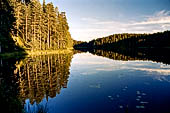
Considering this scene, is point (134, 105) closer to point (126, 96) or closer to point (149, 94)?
point (126, 96)

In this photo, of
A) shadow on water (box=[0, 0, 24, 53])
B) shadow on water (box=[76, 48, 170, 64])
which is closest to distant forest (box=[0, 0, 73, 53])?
shadow on water (box=[0, 0, 24, 53])

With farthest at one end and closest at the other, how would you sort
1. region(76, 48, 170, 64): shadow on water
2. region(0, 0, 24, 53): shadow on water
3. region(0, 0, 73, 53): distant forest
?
region(0, 0, 73, 53): distant forest < region(76, 48, 170, 64): shadow on water < region(0, 0, 24, 53): shadow on water

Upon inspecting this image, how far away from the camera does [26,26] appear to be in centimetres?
4719

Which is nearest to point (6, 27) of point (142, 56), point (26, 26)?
point (26, 26)

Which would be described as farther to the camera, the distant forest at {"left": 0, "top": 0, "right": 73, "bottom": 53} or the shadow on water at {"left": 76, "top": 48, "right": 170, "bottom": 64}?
the distant forest at {"left": 0, "top": 0, "right": 73, "bottom": 53}

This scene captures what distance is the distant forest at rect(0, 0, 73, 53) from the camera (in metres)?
39.4

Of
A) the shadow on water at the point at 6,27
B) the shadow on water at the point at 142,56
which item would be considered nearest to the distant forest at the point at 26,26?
the shadow on water at the point at 6,27

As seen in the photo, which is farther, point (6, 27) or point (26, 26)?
point (26, 26)

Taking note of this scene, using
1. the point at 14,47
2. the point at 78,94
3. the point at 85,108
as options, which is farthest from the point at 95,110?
the point at 14,47

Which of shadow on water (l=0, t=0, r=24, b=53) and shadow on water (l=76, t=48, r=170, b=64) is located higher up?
shadow on water (l=0, t=0, r=24, b=53)

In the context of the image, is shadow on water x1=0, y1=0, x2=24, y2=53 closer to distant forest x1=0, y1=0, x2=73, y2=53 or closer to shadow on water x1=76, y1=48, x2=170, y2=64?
distant forest x1=0, y1=0, x2=73, y2=53

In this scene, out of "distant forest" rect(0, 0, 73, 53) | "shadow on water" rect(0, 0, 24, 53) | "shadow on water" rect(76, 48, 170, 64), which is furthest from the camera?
"distant forest" rect(0, 0, 73, 53)

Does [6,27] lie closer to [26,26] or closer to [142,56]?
[26,26]

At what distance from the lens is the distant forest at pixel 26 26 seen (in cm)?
3938
